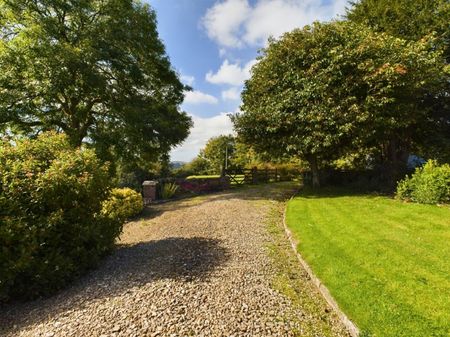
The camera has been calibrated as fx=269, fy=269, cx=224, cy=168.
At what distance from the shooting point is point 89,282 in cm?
536

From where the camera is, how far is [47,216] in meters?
5.40

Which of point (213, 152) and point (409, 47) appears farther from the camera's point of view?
point (213, 152)

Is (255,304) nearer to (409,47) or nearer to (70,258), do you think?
(70,258)

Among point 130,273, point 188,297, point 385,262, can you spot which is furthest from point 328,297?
point 130,273

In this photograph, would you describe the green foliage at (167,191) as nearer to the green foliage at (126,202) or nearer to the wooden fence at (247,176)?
the green foliage at (126,202)

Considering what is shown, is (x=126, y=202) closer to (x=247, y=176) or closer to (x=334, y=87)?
(x=334, y=87)

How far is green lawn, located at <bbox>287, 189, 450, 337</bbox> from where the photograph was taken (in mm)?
3879

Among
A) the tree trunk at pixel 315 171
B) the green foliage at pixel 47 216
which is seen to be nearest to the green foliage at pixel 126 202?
the green foliage at pixel 47 216

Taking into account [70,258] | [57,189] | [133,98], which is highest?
[133,98]

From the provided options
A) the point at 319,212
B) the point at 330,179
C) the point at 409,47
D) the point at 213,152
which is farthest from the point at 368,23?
the point at 213,152

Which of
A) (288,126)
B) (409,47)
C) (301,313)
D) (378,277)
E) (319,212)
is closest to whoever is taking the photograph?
(301,313)

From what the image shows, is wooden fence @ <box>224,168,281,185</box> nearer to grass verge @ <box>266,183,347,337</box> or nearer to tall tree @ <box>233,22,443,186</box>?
tall tree @ <box>233,22,443,186</box>

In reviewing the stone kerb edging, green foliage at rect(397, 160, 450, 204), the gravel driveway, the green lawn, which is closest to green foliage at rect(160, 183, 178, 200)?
the gravel driveway

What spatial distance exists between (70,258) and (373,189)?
1458 centimetres
